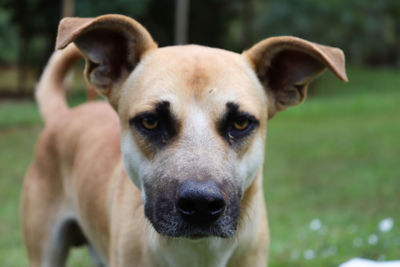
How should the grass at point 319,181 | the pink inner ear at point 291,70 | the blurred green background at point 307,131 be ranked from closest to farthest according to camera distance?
the pink inner ear at point 291,70 < the grass at point 319,181 < the blurred green background at point 307,131

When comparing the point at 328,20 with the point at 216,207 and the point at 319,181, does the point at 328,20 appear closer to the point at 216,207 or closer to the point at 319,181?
the point at 319,181

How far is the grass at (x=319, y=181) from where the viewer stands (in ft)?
17.6

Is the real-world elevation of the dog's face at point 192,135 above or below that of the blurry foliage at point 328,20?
above

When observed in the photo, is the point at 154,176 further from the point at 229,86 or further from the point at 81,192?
the point at 81,192

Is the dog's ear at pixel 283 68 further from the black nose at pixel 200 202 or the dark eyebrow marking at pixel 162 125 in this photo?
the black nose at pixel 200 202

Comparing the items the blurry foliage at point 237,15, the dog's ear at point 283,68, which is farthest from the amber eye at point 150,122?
the blurry foliage at point 237,15

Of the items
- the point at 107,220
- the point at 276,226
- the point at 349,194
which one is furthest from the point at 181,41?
the point at 107,220

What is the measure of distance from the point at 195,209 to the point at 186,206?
4cm

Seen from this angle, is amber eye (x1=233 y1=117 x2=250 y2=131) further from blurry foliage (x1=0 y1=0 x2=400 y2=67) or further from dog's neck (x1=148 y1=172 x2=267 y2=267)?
blurry foliage (x1=0 y1=0 x2=400 y2=67)

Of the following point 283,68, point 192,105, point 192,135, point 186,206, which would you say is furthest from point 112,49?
point 186,206

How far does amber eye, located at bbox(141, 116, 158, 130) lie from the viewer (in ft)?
9.82

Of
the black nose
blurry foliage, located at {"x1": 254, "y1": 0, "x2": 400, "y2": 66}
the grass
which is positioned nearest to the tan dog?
the black nose

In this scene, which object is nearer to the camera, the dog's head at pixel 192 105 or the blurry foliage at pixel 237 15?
the dog's head at pixel 192 105

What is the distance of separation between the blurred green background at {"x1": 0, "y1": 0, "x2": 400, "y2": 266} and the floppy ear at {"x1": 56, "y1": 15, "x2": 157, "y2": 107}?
7.85 ft
